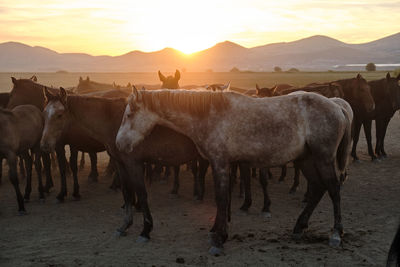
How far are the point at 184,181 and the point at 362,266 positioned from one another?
5611 mm

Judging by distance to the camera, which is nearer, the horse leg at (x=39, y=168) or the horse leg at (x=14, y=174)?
the horse leg at (x=14, y=174)

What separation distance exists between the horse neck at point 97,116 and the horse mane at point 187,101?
3.79ft

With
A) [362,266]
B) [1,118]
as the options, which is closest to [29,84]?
[1,118]

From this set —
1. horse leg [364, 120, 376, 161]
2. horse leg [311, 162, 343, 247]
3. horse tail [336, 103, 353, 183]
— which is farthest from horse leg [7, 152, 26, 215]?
horse leg [364, 120, 376, 161]

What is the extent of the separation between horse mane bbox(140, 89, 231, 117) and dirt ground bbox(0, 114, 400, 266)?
2.09m

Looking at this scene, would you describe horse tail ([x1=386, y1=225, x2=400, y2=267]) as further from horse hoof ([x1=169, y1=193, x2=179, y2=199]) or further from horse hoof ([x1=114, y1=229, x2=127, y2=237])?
horse hoof ([x1=169, y1=193, x2=179, y2=199])

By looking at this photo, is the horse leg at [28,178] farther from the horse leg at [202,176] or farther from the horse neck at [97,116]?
the horse leg at [202,176]

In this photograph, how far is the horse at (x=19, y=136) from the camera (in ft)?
25.5

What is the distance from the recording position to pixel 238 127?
19.2 feet

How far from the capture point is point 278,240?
631 centimetres

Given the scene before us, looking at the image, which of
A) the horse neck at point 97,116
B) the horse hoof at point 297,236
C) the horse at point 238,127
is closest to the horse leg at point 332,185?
the horse at point 238,127

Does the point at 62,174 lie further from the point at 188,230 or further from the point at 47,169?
the point at 188,230

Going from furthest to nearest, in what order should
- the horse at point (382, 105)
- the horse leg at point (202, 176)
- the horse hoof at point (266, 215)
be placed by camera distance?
1. the horse at point (382, 105)
2. the horse leg at point (202, 176)
3. the horse hoof at point (266, 215)

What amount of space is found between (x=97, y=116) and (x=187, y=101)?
187 centimetres
